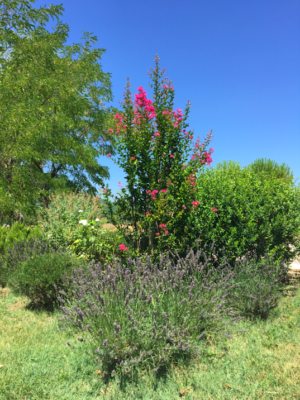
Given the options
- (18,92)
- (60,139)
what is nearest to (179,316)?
(18,92)

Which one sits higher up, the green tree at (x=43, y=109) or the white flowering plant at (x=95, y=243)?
the green tree at (x=43, y=109)

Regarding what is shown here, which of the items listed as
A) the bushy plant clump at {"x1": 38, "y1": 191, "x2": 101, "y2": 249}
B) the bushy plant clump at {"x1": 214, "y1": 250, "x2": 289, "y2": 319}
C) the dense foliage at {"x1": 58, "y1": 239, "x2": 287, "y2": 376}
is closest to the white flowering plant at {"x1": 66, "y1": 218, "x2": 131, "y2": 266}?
the bushy plant clump at {"x1": 38, "y1": 191, "x2": 101, "y2": 249}

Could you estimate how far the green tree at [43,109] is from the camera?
9531 millimetres

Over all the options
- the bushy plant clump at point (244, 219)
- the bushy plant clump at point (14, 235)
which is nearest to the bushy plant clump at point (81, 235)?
the bushy plant clump at point (14, 235)

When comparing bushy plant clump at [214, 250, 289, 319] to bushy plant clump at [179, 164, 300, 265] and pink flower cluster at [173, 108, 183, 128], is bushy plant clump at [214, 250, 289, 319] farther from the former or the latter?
pink flower cluster at [173, 108, 183, 128]

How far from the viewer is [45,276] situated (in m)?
4.44

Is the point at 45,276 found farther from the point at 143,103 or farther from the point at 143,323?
the point at 143,103

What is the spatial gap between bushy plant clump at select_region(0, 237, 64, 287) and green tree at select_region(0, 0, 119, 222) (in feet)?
6.70

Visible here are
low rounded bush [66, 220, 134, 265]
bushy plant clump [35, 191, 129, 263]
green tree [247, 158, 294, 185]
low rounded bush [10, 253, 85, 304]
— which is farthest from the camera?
green tree [247, 158, 294, 185]

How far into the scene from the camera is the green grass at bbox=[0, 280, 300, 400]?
8.91 ft

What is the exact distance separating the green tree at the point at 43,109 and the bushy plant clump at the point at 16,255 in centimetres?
204

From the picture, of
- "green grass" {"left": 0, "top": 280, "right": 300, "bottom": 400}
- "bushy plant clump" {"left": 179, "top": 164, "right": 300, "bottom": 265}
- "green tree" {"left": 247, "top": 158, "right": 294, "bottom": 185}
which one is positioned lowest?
"green grass" {"left": 0, "top": 280, "right": 300, "bottom": 400}

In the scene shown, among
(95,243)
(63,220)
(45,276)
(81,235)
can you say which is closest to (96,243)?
A: (95,243)

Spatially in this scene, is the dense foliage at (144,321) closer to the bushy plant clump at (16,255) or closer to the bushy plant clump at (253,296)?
the bushy plant clump at (253,296)
